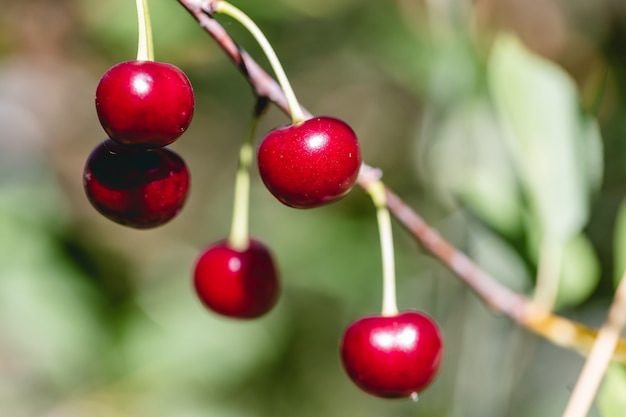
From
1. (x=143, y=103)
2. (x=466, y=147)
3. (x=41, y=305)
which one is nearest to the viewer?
(x=143, y=103)

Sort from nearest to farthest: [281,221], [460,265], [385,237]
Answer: [385,237] → [460,265] → [281,221]

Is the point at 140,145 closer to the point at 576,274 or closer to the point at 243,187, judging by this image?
the point at 243,187

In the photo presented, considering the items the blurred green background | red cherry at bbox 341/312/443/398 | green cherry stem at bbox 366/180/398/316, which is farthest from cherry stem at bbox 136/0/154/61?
the blurred green background

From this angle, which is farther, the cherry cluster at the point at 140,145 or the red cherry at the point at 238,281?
the red cherry at the point at 238,281

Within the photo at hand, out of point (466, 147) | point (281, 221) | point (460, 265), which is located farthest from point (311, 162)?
point (281, 221)

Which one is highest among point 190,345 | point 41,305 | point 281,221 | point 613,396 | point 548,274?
point 281,221

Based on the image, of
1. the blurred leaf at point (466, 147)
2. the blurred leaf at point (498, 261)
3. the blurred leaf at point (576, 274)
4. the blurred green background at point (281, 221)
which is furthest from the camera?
the blurred green background at point (281, 221)

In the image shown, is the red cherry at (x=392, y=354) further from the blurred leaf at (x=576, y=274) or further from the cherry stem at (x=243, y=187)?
the blurred leaf at (x=576, y=274)

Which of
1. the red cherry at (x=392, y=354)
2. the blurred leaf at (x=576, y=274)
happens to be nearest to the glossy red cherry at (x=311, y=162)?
the red cherry at (x=392, y=354)
